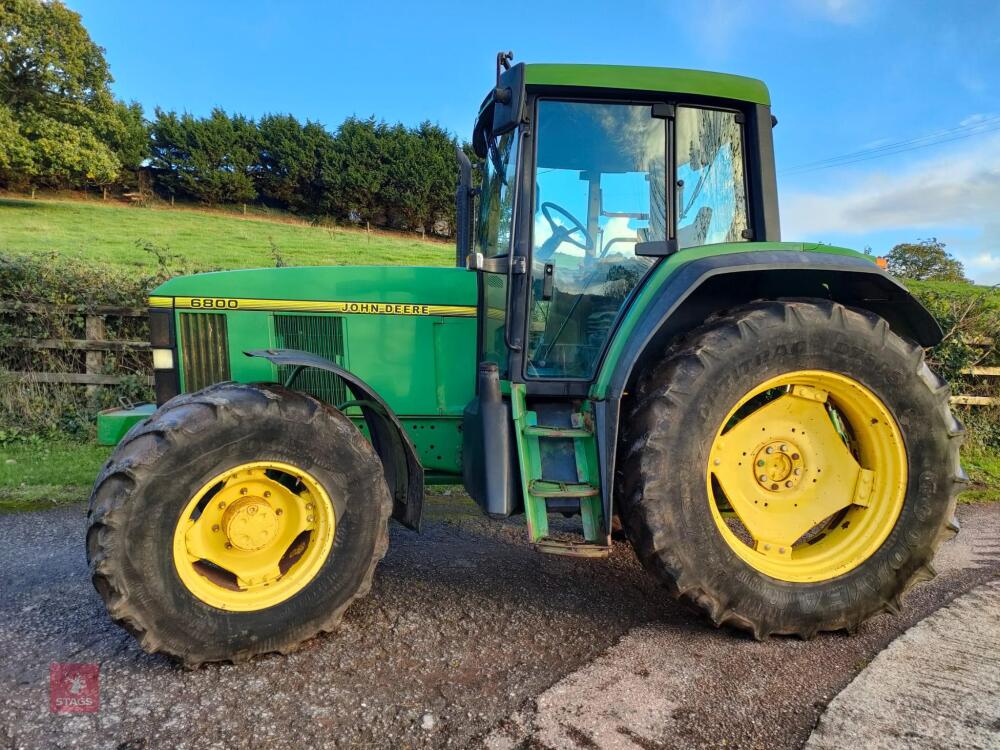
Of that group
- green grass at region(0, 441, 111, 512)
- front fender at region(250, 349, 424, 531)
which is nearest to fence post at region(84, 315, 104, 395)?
green grass at region(0, 441, 111, 512)

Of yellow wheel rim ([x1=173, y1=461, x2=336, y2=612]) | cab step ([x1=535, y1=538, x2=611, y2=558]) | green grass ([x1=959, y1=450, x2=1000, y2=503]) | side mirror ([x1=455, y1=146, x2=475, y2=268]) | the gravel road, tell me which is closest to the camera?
the gravel road

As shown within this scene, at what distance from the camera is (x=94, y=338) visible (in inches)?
263

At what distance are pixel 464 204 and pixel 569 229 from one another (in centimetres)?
88

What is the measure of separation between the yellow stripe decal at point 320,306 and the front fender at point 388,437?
0.35 metres

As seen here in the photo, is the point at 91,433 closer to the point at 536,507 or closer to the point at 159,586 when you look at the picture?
the point at 159,586

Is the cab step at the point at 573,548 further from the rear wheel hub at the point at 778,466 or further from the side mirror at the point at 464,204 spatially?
the side mirror at the point at 464,204

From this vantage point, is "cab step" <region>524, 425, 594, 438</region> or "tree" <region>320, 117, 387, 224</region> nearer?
"cab step" <region>524, 425, 594, 438</region>

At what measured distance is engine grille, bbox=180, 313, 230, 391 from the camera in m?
3.23

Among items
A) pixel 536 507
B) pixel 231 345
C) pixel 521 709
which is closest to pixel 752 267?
pixel 536 507

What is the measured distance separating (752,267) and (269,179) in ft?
110

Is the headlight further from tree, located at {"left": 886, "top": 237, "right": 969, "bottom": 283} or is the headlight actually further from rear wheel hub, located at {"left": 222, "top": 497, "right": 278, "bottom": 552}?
tree, located at {"left": 886, "top": 237, "right": 969, "bottom": 283}

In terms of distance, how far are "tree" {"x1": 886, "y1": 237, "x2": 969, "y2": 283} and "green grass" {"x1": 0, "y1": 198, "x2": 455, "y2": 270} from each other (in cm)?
961

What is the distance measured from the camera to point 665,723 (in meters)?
2.06

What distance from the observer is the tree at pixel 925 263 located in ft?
29.6
